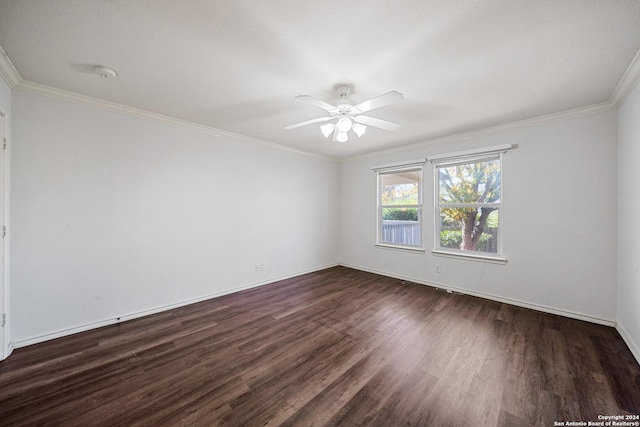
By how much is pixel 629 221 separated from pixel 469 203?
1557 mm

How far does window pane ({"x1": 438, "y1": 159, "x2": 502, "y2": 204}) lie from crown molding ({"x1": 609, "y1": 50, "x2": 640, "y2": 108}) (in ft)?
3.78

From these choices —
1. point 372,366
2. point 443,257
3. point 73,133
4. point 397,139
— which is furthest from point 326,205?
point 73,133

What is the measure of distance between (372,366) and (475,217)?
2.83m

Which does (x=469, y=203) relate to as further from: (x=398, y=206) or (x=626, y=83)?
(x=626, y=83)

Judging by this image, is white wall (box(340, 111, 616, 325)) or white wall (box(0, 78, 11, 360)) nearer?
white wall (box(0, 78, 11, 360))

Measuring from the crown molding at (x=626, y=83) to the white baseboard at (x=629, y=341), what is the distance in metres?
2.29

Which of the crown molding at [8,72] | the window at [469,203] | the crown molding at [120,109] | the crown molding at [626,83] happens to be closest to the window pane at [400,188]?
the window at [469,203]

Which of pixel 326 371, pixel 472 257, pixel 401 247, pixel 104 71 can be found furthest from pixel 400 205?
pixel 104 71

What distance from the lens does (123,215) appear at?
2758 millimetres

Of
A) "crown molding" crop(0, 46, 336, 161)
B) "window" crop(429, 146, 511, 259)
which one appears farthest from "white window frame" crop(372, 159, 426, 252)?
"crown molding" crop(0, 46, 336, 161)

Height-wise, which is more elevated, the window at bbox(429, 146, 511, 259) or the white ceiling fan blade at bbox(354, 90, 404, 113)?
the white ceiling fan blade at bbox(354, 90, 404, 113)

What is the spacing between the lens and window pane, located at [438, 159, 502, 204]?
3443 millimetres

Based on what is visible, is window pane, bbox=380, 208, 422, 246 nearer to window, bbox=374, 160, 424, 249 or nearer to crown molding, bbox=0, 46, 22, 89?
window, bbox=374, 160, 424, 249

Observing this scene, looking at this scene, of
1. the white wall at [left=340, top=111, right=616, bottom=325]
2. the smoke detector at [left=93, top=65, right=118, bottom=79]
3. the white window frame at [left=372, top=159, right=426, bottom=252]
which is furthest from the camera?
the white window frame at [left=372, top=159, right=426, bottom=252]
